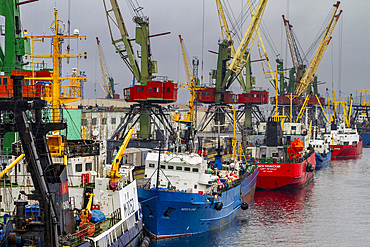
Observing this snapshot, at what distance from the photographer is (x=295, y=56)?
160 metres

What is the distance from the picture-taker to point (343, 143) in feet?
417

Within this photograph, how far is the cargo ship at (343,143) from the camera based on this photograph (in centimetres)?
12429

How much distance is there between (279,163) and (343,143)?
61.3 metres

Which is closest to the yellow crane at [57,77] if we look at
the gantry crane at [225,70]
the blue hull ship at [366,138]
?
the gantry crane at [225,70]

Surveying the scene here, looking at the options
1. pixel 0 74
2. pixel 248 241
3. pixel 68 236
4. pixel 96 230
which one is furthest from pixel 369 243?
pixel 0 74

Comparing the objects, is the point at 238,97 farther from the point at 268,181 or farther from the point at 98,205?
the point at 98,205

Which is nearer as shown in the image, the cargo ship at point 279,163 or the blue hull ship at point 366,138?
the cargo ship at point 279,163

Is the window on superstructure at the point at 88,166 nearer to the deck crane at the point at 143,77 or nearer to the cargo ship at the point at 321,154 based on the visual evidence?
the deck crane at the point at 143,77

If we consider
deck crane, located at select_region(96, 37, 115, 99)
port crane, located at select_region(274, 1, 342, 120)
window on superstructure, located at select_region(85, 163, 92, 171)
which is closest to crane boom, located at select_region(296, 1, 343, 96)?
port crane, located at select_region(274, 1, 342, 120)

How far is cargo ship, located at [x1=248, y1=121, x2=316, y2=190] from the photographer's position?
233ft

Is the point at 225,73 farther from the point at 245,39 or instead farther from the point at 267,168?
the point at 267,168

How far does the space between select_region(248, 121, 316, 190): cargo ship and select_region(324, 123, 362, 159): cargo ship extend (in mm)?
43951

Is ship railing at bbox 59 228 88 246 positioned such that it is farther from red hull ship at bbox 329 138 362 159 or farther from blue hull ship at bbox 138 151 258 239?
red hull ship at bbox 329 138 362 159

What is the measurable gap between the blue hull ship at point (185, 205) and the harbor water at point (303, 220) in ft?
2.62
